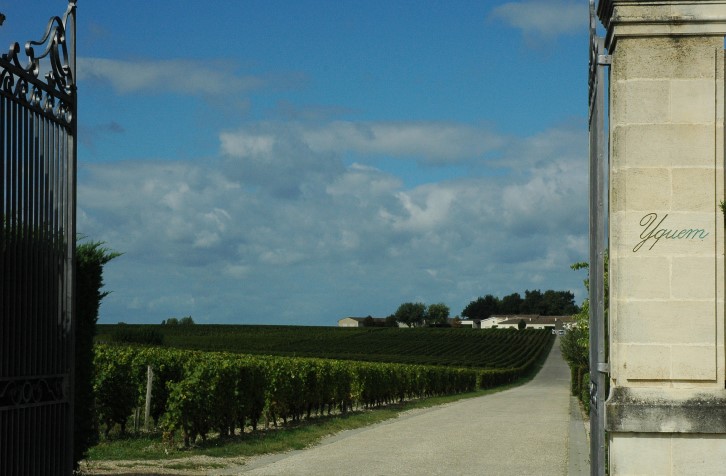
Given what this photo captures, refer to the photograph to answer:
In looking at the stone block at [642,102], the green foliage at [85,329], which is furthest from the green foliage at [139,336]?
the stone block at [642,102]

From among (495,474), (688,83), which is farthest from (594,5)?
(495,474)

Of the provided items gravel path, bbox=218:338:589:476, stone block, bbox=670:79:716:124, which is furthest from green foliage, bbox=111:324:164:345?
stone block, bbox=670:79:716:124

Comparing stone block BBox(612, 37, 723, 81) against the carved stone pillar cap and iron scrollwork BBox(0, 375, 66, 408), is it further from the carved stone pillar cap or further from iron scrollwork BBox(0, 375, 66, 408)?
iron scrollwork BBox(0, 375, 66, 408)

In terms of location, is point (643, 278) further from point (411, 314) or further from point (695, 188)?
point (411, 314)

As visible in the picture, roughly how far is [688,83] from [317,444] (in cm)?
1384

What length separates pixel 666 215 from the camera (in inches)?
257

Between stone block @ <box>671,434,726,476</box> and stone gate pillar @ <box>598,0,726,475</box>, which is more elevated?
stone gate pillar @ <box>598,0,726,475</box>

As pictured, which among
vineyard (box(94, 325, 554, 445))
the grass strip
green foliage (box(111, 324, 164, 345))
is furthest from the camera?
green foliage (box(111, 324, 164, 345))

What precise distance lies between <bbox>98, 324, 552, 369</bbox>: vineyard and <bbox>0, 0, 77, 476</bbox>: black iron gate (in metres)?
64.0

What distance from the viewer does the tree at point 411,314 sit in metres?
186

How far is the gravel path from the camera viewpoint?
14.7 m

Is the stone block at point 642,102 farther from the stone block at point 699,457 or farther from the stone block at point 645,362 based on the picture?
the stone block at point 699,457

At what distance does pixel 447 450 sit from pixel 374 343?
3515 inches

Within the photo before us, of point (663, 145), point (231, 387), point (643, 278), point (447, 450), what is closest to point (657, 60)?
point (663, 145)
